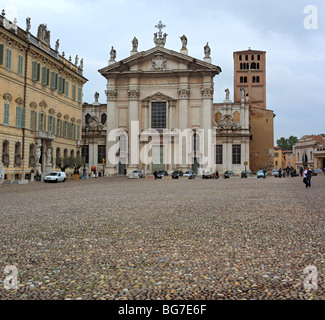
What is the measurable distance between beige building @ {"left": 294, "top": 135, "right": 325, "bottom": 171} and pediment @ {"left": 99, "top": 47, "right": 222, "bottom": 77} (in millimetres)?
56363

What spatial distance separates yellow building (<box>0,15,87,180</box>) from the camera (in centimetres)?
3378

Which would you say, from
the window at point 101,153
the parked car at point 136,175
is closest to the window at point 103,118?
the window at point 101,153

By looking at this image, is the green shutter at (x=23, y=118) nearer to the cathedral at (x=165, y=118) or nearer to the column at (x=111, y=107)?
the cathedral at (x=165, y=118)

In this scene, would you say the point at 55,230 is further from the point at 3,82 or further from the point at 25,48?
the point at 25,48

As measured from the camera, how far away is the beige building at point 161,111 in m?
56.2

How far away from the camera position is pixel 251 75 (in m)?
83.6

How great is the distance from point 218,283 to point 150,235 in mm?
3419

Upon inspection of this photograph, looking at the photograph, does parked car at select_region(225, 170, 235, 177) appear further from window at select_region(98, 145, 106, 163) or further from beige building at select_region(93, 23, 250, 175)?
window at select_region(98, 145, 106, 163)

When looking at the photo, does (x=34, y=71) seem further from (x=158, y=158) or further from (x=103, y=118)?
(x=103, y=118)

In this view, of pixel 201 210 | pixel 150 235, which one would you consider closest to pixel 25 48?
pixel 201 210

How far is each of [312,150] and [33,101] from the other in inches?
3476

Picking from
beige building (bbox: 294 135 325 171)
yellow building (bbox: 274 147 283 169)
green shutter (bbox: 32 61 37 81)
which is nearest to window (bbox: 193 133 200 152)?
green shutter (bbox: 32 61 37 81)

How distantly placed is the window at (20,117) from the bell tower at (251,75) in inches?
2144
